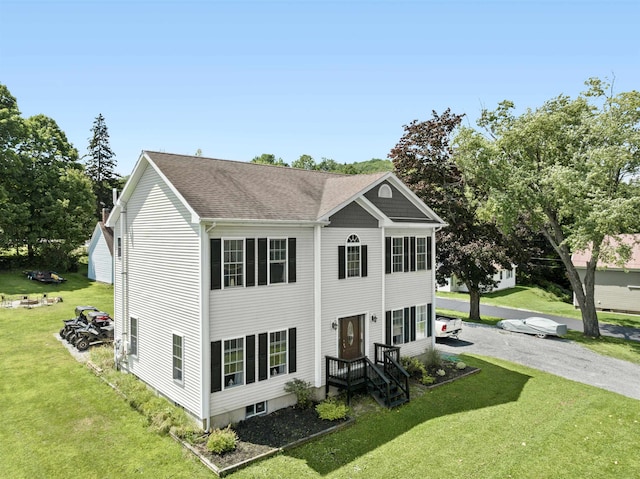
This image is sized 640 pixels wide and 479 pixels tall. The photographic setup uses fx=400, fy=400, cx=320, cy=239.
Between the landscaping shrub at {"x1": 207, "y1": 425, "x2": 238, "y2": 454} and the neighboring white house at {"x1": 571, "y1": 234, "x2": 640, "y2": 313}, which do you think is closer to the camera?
the landscaping shrub at {"x1": 207, "y1": 425, "x2": 238, "y2": 454}

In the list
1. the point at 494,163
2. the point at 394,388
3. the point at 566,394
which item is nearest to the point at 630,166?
the point at 494,163

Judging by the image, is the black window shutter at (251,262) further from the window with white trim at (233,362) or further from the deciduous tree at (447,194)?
the deciduous tree at (447,194)

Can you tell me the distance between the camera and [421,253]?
1836cm

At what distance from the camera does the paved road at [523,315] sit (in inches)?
1088

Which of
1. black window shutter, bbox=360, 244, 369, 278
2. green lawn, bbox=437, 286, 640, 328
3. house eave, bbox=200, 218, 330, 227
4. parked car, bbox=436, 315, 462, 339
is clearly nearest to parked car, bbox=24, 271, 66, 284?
house eave, bbox=200, 218, 330, 227

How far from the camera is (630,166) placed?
2308 centimetres

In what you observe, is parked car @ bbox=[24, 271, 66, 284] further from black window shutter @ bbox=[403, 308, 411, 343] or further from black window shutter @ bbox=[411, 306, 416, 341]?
black window shutter @ bbox=[411, 306, 416, 341]

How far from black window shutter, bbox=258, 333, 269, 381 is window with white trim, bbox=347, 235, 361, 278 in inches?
160

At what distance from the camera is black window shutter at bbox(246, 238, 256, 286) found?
1258cm

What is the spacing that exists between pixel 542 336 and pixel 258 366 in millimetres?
19754

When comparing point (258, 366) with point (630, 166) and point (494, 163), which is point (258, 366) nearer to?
point (494, 163)

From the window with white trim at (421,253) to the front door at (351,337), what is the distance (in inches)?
172

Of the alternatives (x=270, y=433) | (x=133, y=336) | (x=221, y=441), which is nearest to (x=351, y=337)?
(x=270, y=433)

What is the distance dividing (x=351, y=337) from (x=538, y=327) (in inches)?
614
